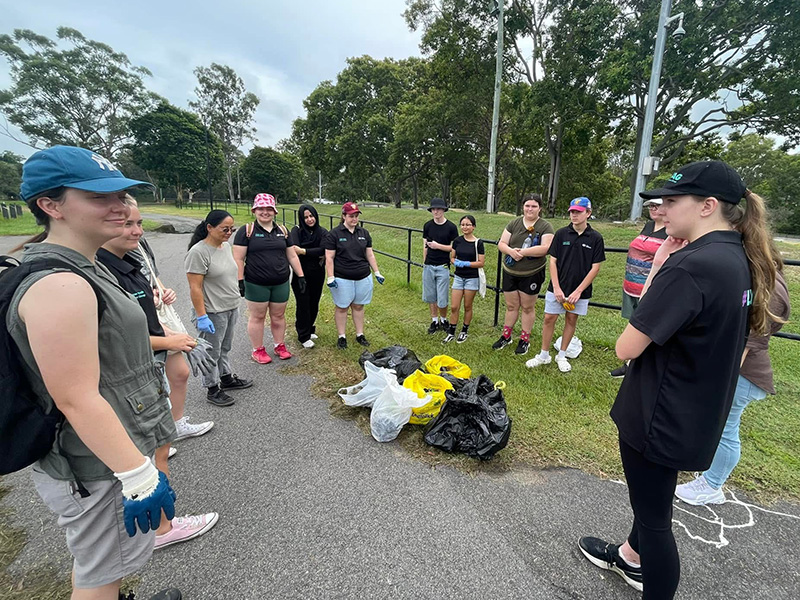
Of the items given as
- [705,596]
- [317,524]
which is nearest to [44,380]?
[317,524]

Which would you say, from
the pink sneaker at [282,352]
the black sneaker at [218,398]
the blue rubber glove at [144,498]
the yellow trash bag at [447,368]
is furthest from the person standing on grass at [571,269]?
the blue rubber glove at [144,498]

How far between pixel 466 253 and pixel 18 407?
4410 mm

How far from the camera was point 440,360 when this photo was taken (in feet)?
12.4

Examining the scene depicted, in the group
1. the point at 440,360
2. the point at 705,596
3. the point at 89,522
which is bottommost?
the point at 705,596

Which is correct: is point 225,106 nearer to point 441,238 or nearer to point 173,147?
point 173,147

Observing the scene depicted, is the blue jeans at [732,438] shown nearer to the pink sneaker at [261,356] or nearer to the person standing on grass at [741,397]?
the person standing on grass at [741,397]

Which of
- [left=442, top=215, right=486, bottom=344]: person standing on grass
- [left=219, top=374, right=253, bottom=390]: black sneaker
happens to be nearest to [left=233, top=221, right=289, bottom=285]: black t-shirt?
[left=219, top=374, right=253, bottom=390]: black sneaker

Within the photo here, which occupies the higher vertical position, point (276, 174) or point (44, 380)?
point (276, 174)

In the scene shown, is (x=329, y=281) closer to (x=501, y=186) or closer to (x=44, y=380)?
(x=44, y=380)

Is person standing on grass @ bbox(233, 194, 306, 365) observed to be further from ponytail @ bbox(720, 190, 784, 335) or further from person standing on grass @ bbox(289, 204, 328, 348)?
ponytail @ bbox(720, 190, 784, 335)

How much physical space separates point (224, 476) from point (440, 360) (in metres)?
2.09

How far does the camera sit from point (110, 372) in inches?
50.5

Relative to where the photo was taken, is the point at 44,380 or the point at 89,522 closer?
the point at 44,380

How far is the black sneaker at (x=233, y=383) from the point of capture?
147 inches
